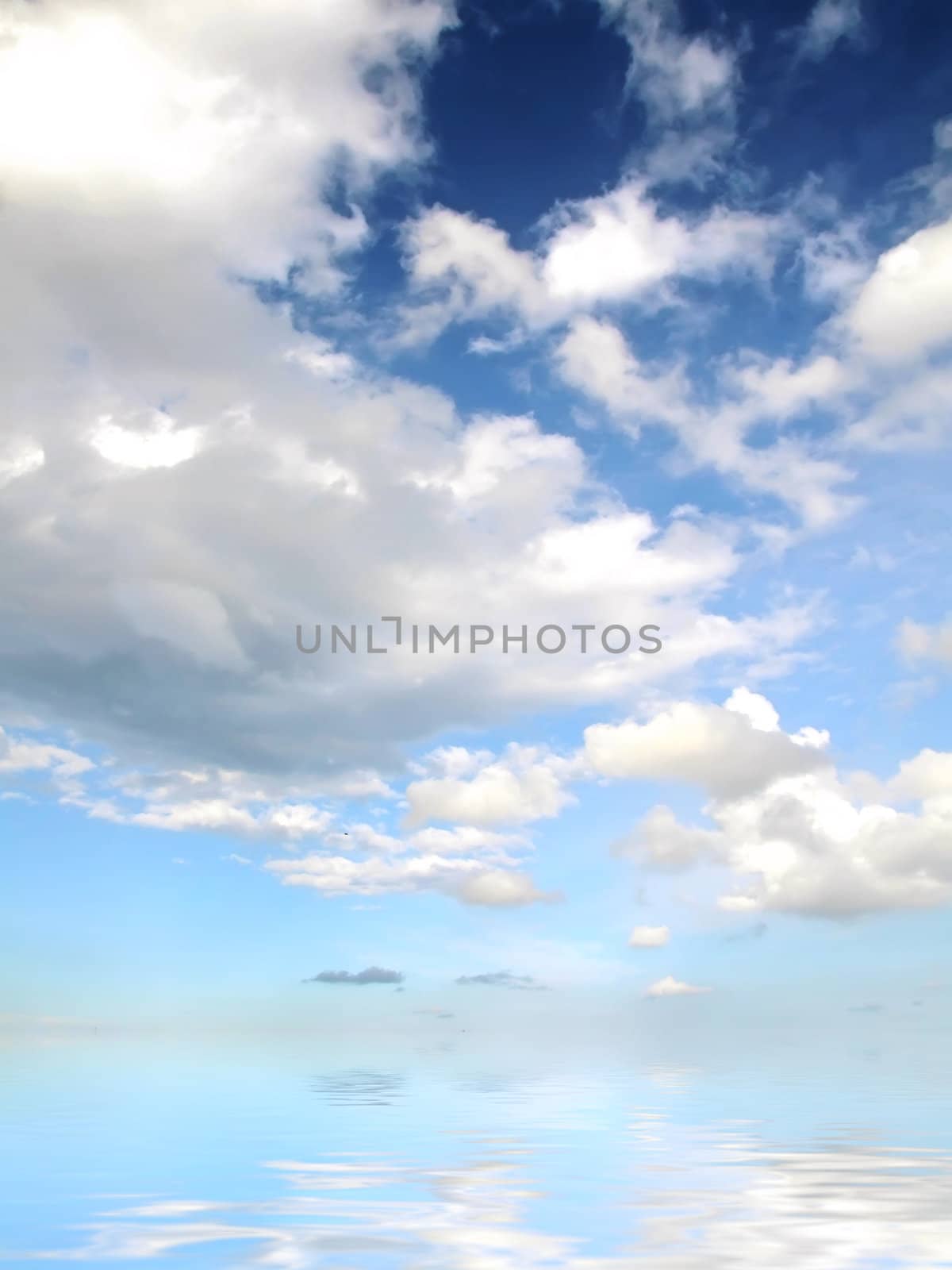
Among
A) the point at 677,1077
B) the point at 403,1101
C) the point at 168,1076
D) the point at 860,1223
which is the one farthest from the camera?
the point at 168,1076

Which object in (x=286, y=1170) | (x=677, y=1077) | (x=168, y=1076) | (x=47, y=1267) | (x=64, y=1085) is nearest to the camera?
(x=47, y=1267)

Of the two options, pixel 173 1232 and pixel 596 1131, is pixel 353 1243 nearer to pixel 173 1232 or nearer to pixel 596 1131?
pixel 173 1232

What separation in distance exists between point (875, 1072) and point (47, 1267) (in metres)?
92.4

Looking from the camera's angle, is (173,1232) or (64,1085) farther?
(64,1085)

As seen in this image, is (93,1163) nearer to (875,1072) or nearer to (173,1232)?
(173,1232)

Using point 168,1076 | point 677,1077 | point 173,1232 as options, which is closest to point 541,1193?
point 173,1232

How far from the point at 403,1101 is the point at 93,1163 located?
98.1ft

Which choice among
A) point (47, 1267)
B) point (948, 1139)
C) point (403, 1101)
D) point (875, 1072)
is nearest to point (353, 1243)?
point (47, 1267)

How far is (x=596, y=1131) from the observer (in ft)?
135

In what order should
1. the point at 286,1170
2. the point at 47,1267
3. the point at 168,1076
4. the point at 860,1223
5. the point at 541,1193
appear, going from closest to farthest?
the point at 47,1267, the point at 860,1223, the point at 541,1193, the point at 286,1170, the point at 168,1076

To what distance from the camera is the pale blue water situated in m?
20.1

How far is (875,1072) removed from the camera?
309 feet

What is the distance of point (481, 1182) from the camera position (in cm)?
2833

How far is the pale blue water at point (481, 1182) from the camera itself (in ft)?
66.0
